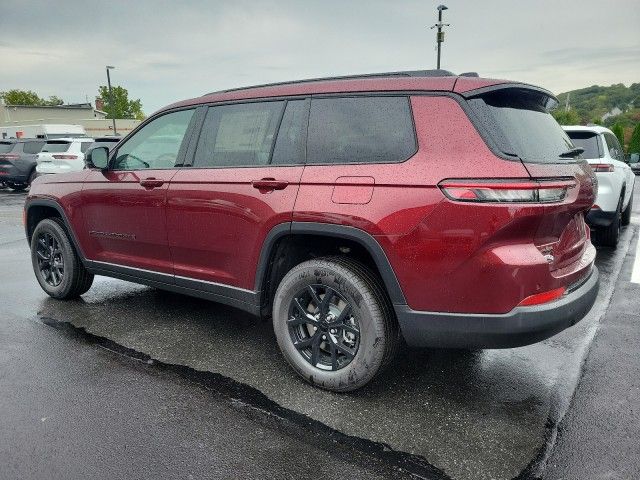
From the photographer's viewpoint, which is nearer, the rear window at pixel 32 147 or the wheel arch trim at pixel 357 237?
the wheel arch trim at pixel 357 237

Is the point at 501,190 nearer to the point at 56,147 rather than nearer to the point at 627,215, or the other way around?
the point at 627,215

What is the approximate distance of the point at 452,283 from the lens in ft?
8.27

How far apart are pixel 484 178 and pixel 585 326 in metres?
2.35

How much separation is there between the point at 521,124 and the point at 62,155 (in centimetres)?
1563

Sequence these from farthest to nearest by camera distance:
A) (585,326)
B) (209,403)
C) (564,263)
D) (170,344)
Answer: (585,326)
(170,344)
(209,403)
(564,263)

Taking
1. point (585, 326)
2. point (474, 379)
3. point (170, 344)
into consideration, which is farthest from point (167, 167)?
point (585, 326)

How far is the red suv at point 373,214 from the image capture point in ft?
8.08

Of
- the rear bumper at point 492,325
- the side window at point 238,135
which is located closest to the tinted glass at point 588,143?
the rear bumper at point 492,325

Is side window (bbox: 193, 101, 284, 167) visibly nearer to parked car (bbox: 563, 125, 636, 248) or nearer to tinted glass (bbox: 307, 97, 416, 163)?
tinted glass (bbox: 307, 97, 416, 163)

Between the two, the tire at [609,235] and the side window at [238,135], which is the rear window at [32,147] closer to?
the side window at [238,135]

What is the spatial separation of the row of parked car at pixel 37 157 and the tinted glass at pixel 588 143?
13055 millimetres

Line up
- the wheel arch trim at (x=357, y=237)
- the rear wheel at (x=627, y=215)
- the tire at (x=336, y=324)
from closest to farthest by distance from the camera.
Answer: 1. the wheel arch trim at (x=357, y=237)
2. the tire at (x=336, y=324)
3. the rear wheel at (x=627, y=215)

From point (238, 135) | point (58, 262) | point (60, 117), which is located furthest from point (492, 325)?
point (60, 117)

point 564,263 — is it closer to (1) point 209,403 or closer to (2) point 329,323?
(2) point 329,323
